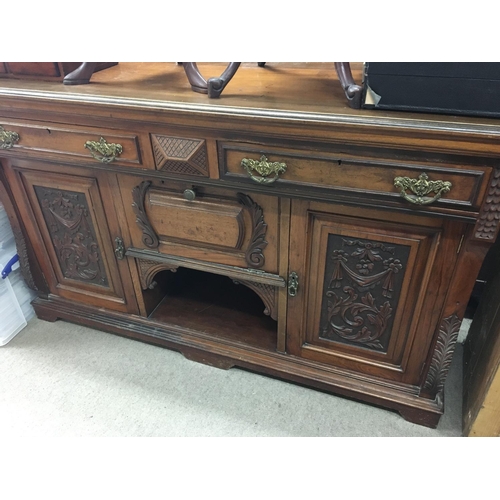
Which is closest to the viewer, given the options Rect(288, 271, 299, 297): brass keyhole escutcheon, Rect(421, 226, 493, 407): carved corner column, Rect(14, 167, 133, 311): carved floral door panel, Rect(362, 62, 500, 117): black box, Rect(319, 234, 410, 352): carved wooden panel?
Rect(362, 62, 500, 117): black box

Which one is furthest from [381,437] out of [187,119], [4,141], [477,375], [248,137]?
[4,141]

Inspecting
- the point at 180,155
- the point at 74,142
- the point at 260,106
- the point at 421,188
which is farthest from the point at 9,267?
the point at 421,188

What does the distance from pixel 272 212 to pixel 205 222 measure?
197 millimetres

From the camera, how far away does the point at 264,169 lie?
982 millimetres

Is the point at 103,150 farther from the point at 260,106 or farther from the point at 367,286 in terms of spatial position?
the point at 367,286

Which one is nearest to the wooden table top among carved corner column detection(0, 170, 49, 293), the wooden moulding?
carved corner column detection(0, 170, 49, 293)

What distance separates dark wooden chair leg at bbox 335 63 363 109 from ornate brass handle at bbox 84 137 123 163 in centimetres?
57

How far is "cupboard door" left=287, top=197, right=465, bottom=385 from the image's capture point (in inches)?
39.1

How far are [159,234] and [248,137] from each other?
44cm

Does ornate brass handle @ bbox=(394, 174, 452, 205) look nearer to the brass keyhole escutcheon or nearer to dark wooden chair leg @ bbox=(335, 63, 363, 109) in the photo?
dark wooden chair leg @ bbox=(335, 63, 363, 109)

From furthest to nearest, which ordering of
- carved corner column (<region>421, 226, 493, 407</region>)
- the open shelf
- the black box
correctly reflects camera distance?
the open shelf
carved corner column (<region>421, 226, 493, 407</region>)
the black box

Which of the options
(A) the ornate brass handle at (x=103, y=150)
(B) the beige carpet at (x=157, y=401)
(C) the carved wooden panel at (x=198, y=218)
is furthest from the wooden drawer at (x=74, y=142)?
(B) the beige carpet at (x=157, y=401)

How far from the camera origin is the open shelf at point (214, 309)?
1.42 meters

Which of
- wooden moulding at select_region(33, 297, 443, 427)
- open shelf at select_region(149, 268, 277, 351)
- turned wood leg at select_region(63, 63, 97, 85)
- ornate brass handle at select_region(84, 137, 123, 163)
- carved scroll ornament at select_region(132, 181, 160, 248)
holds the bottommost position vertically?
wooden moulding at select_region(33, 297, 443, 427)
